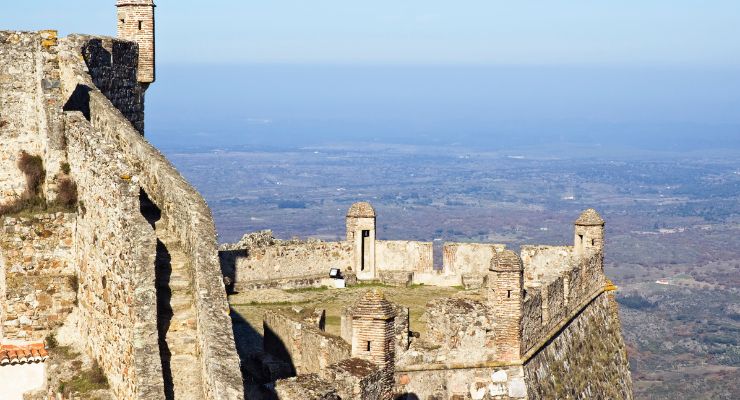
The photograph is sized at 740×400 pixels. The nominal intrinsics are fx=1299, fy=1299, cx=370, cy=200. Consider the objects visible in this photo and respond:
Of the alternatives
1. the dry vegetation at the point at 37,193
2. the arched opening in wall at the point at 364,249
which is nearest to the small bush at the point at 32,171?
the dry vegetation at the point at 37,193

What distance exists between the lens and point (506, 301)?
26.0m

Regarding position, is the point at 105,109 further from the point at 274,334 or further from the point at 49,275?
the point at 274,334

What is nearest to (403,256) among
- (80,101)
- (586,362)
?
(586,362)

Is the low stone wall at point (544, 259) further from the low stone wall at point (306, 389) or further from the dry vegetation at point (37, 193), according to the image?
the dry vegetation at point (37, 193)

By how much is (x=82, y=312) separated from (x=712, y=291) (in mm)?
135124

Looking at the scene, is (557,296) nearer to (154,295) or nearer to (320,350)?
(320,350)

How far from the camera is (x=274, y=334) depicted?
2616 cm

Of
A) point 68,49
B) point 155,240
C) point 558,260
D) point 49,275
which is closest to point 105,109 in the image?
point 68,49

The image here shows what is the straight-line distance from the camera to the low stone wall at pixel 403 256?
34094 mm

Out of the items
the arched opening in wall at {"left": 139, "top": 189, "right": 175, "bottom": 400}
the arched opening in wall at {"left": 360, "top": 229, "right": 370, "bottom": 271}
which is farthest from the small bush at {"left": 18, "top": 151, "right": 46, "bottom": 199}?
the arched opening in wall at {"left": 360, "top": 229, "right": 370, "bottom": 271}

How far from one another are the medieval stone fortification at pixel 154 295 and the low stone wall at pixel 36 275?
23 mm

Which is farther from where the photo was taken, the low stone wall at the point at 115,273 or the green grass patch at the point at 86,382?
the green grass patch at the point at 86,382

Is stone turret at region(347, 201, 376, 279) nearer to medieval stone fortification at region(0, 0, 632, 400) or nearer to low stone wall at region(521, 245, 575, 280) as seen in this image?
medieval stone fortification at region(0, 0, 632, 400)

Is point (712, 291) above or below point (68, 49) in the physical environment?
below
